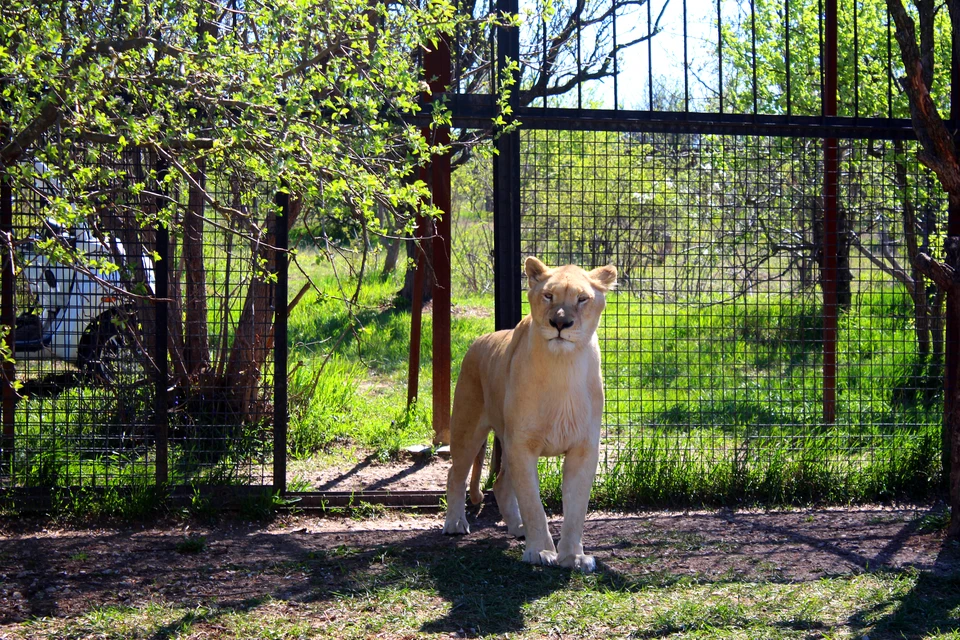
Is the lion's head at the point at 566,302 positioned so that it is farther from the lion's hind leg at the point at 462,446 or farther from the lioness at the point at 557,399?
the lion's hind leg at the point at 462,446

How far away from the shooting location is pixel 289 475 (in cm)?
700

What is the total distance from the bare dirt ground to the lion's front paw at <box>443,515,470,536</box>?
7cm

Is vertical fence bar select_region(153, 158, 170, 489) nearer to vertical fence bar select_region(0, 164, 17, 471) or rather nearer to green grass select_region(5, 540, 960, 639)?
vertical fence bar select_region(0, 164, 17, 471)

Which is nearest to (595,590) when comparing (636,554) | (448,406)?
(636,554)

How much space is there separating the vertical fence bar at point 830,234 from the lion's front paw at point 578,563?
2781 mm

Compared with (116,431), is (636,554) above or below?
below

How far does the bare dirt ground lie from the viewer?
4.82 m

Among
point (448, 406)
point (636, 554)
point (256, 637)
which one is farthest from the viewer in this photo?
point (448, 406)

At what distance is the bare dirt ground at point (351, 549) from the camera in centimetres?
482

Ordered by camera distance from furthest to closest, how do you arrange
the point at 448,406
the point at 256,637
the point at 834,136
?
the point at 448,406, the point at 834,136, the point at 256,637

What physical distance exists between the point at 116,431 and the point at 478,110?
3415 millimetres

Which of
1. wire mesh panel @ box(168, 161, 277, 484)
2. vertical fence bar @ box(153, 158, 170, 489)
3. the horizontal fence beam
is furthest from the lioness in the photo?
vertical fence bar @ box(153, 158, 170, 489)

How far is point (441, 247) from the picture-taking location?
704 cm

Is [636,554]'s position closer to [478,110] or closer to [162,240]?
[478,110]
